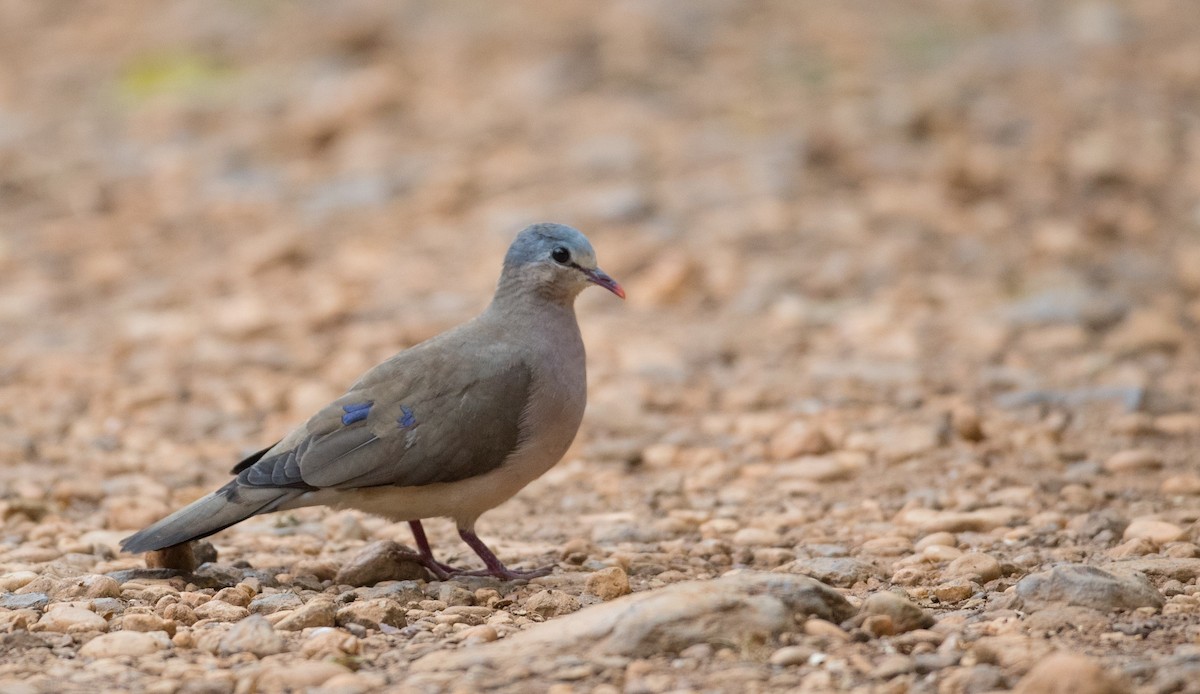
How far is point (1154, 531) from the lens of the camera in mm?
4875

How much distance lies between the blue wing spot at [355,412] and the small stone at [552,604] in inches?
36.0

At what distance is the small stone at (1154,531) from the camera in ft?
15.8

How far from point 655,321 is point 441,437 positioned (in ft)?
11.7

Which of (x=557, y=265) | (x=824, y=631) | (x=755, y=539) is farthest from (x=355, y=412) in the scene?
(x=824, y=631)

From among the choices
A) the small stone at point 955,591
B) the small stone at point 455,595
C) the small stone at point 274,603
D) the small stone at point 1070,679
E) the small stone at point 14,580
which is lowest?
the small stone at point 1070,679

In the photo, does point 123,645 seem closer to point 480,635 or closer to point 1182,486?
point 480,635

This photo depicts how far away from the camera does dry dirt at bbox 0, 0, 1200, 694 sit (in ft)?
13.0

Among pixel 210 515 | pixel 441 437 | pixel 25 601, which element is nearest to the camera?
pixel 25 601

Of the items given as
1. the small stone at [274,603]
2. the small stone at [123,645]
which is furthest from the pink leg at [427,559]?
the small stone at [123,645]

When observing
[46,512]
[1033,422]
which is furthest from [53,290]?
[1033,422]

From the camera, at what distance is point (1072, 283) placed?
8188 mm

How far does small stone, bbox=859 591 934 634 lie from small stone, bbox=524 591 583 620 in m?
0.90

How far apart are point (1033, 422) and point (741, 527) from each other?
5.84 ft

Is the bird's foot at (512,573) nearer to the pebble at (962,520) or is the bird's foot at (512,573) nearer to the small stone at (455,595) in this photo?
the small stone at (455,595)
